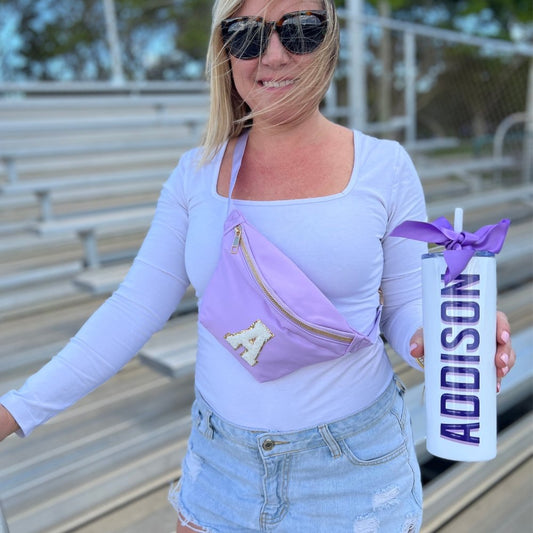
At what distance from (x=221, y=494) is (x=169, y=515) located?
92 centimetres

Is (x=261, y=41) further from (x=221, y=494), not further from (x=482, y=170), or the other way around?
(x=482, y=170)

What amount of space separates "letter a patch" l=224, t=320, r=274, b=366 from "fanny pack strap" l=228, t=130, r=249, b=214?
0.65ft

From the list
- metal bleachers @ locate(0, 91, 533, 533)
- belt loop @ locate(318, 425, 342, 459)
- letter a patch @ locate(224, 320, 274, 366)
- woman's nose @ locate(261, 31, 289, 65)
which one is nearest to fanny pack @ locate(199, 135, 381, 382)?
letter a patch @ locate(224, 320, 274, 366)

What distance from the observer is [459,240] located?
779 mm

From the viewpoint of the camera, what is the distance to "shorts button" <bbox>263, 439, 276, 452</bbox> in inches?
35.1

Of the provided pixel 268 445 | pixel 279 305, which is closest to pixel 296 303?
pixel 279 305

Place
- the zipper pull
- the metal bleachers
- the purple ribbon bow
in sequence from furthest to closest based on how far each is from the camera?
the metal bleachers, the zipper pull, the purple ribbon bow

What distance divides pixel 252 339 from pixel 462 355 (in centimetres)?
30

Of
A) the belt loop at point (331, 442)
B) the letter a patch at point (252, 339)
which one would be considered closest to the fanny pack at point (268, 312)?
the letter a patch at point (252, 339)

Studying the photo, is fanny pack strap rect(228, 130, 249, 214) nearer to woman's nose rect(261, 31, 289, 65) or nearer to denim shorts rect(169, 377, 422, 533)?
woman's nose rect(261, 31, 289, 65)

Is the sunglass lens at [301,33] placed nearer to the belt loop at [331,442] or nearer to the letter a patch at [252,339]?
A: the letter a patch at [252,339]

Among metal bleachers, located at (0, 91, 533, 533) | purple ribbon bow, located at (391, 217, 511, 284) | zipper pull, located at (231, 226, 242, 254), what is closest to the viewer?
purple ribbon bow, located at (391, 217, 511, 284)

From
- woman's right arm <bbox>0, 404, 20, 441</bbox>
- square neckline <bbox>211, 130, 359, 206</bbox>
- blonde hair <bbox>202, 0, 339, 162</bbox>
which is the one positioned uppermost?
blonde hair <bbox>202, 0, 339, 162</bbox>

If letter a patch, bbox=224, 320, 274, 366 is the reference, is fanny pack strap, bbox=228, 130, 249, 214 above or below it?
above
